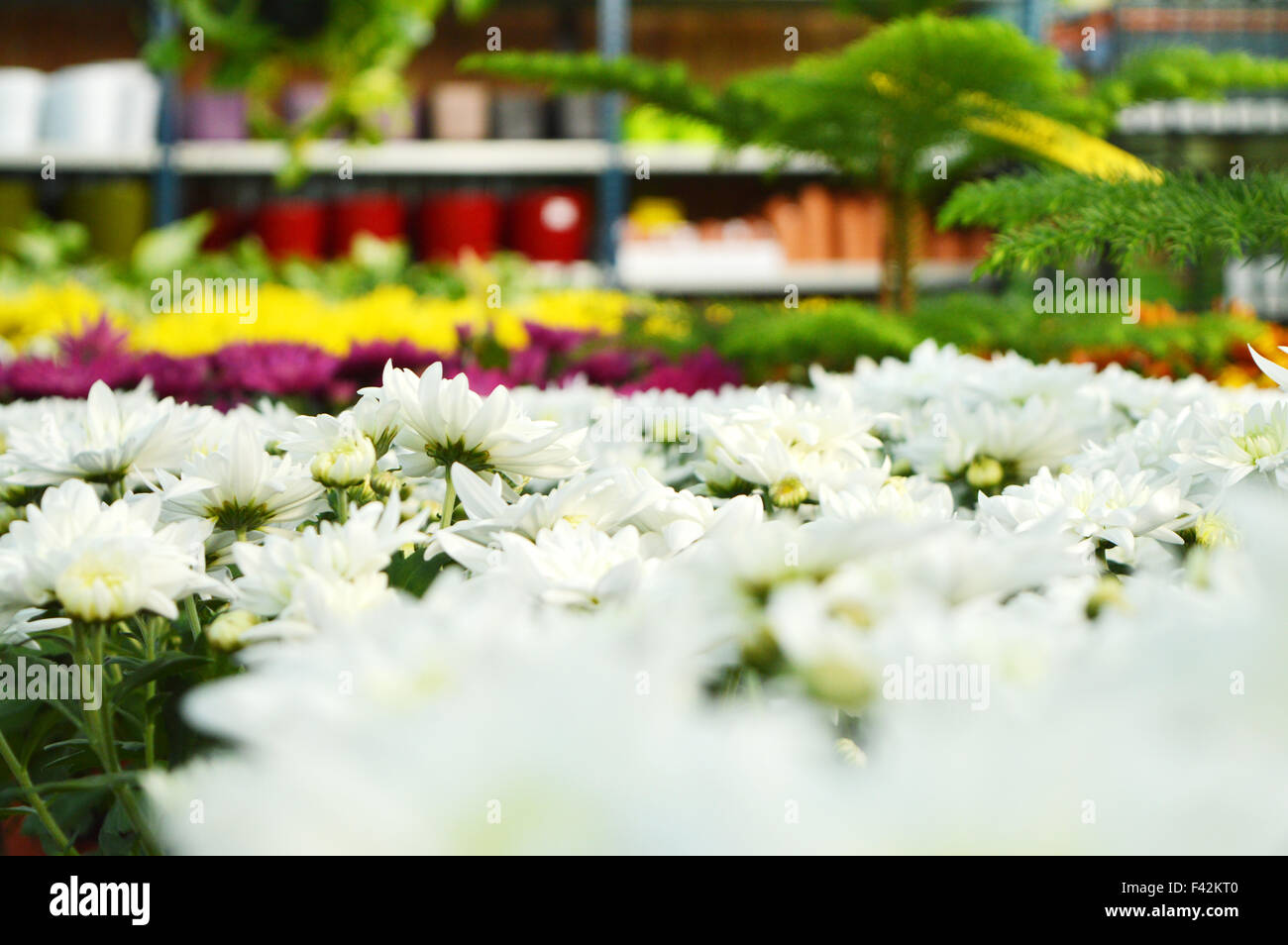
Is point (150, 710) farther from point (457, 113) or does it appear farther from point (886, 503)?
point (457, 113)

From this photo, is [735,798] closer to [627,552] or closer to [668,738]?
[668,738]

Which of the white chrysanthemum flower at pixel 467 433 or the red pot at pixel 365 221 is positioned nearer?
the white chrysanthemum flower at pixel 467 433

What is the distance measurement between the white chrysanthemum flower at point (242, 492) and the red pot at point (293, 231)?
284 cm

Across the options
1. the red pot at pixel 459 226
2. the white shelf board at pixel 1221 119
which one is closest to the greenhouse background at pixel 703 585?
the red pot at pixel 459 226

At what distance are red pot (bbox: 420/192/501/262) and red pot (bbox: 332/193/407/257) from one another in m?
0.10

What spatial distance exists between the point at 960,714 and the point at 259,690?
131 mm

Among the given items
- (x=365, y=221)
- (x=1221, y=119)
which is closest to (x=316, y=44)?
(x=365, y=221)

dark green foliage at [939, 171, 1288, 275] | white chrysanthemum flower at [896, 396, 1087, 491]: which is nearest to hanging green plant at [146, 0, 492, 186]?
dark green foliage at [939, 171, 1288, 275]

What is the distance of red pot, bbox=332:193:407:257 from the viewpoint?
3131mm

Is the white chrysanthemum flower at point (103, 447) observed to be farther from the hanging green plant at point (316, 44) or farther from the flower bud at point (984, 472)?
the hanging green plant at point (316, 44)

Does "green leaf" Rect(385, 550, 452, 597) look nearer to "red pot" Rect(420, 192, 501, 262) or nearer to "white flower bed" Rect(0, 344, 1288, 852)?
"white flower bed" Rect(0, 344, 1288, 852)

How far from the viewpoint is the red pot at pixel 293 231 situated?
309cm

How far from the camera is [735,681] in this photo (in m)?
0.29
